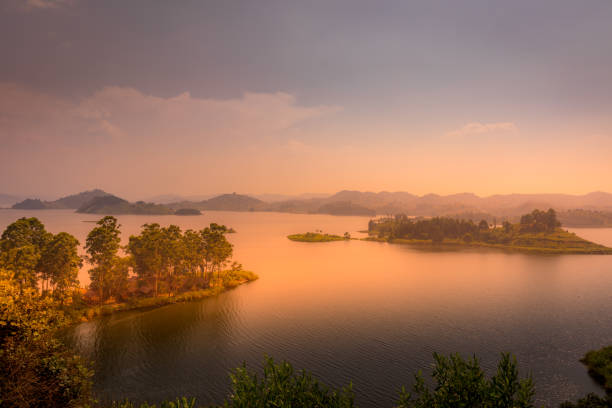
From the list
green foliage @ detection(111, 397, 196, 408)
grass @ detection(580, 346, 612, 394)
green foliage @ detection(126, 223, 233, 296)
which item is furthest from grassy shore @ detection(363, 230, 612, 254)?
green foliage @ detection(111, 397, 196, 408)

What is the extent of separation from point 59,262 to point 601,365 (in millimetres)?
89353

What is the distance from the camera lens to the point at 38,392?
23.6 m

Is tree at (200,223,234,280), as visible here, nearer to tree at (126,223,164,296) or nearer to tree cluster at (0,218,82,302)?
tree at (126,223,164,296)

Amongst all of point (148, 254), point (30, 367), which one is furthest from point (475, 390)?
point (148, 254)

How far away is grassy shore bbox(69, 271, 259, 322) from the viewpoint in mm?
59594

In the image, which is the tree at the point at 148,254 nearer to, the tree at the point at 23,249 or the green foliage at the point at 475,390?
the tree at the point at 23,249

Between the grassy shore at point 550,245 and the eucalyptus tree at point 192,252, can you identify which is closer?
the eucalyptus tree at point 192,252

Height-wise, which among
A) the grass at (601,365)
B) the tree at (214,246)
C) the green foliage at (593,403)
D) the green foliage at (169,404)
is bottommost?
the grass at (601,365)

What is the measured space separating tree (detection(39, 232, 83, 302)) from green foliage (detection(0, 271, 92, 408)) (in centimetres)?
3569

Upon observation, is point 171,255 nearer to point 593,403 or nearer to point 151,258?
point 151,258

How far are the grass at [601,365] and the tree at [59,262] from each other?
8439 cm

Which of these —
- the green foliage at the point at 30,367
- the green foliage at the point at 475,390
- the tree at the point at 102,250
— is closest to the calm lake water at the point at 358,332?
the tree at the point at 102,250

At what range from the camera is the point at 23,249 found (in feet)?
171

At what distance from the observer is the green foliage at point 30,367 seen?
20875mm
